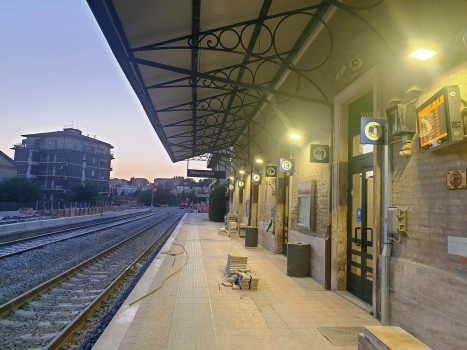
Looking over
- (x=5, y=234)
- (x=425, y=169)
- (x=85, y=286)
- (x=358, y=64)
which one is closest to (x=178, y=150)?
(x=5, y=234)

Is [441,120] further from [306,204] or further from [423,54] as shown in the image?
[306,204]

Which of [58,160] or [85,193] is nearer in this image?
[85,193]

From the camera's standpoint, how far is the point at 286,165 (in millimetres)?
9422

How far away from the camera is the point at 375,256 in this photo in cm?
494

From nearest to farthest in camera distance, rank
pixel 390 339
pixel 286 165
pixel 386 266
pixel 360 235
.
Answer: pixel 390 339 < pixel 386 266 < pixel 360 235 < pixel 286 165

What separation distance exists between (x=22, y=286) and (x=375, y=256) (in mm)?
7576

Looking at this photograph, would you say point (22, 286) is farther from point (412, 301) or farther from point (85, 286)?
point (412, 301)

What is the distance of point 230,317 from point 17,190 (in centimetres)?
4582

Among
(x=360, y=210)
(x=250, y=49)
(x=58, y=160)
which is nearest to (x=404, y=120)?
(x=360, y=210)

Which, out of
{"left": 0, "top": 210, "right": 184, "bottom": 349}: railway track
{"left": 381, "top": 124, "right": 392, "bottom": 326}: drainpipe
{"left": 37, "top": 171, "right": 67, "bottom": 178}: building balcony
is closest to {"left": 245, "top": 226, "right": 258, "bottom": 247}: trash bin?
{"left": 0, "top": 210, "right": 184, "bottom": 349}: railway track

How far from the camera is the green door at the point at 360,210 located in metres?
5.86

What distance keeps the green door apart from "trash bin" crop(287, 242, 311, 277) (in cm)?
140

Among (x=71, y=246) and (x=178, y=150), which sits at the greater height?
(x=178, y=150)

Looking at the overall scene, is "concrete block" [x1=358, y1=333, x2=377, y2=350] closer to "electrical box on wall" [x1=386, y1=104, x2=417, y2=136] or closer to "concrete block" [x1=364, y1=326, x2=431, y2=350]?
"concrete block" [x1=364, y1=326, x2=431, y2=350]
